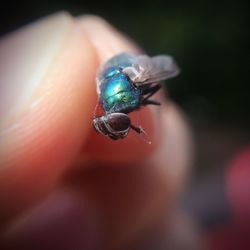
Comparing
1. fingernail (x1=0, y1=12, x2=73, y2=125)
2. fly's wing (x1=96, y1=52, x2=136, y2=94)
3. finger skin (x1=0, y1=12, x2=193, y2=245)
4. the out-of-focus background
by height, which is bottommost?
the out-of-focus background

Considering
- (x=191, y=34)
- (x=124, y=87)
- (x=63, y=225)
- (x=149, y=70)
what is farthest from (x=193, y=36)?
(x=124, y=87)

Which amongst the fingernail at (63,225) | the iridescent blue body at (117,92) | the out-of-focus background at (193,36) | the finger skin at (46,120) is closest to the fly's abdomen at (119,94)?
the iridescent blue body at (117,92)

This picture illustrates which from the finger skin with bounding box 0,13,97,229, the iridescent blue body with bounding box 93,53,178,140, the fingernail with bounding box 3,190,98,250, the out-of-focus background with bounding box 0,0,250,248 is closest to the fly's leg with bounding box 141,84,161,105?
the iridescent blue body with bounding box 93,53,178,140

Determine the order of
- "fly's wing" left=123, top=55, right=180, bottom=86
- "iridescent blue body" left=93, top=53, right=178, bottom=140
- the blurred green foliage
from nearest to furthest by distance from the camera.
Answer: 1. "iridescent blue body" left=93, top=53, right=178, bottom=140
2. "fly's wing" left=123, top=55, right=180, bottom=86
3. the blurred green foliage

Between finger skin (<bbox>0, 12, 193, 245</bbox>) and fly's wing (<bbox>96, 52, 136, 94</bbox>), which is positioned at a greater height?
fly's wing (<bbox>96, 52, 136, 94</bbox>)

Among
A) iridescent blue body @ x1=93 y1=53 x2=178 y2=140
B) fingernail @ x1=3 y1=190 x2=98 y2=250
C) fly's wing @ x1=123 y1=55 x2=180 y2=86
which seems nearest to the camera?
iridescent blue body @ x1=93 y1=53 x2=178 y2=140

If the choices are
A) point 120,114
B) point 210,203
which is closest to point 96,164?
point 120,114

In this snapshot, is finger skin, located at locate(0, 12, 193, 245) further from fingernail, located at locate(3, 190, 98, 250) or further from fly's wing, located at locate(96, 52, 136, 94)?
fingernail, located at locate(3, 190, 98, 250)

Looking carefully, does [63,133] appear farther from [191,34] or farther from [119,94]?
[191,34]
